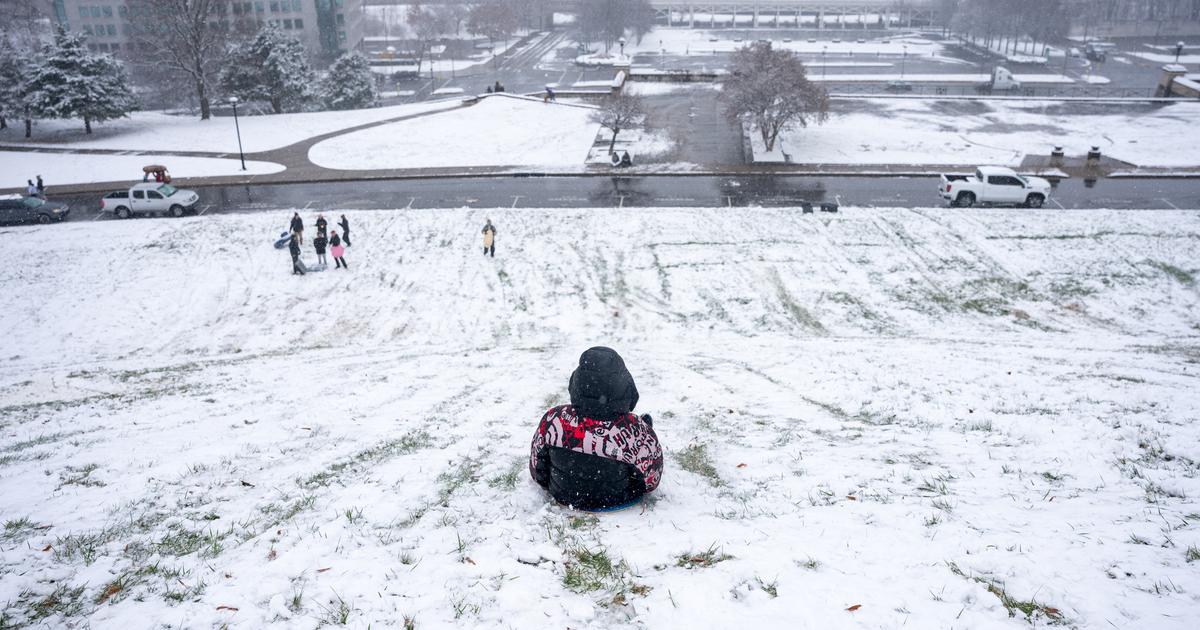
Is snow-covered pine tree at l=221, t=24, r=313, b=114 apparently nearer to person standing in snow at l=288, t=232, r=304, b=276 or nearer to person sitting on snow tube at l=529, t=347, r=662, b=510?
person standing in snow at l=288, t=232, r=304, b=276

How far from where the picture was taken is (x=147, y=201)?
94.4 feet

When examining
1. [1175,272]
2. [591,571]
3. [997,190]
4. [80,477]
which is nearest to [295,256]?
[80,477]

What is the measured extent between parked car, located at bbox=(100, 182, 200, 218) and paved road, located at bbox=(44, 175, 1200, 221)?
0.74 metres

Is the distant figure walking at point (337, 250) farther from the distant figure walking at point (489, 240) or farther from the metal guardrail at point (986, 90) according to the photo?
the metal guardrail at point (986, 90)

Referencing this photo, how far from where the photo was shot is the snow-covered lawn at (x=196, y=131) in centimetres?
4131

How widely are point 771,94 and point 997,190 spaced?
12.1 m

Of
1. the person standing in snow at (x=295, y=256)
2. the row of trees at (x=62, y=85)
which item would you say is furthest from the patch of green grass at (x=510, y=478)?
the row of trees at (x=62, y=85)

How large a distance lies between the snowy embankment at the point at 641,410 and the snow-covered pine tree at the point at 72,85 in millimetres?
24731

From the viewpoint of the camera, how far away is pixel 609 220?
25641 millimetres

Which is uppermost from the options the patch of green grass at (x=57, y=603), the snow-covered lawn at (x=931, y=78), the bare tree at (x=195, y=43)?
the bare tree at (x=195, y=43)

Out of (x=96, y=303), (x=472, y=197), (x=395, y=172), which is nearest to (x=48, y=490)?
(x=96, y=303)

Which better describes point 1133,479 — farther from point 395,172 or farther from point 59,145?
point 59,145

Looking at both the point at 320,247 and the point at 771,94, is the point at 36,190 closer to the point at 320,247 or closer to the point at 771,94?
the point at 320,247

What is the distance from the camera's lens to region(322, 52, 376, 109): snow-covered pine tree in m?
55.6
